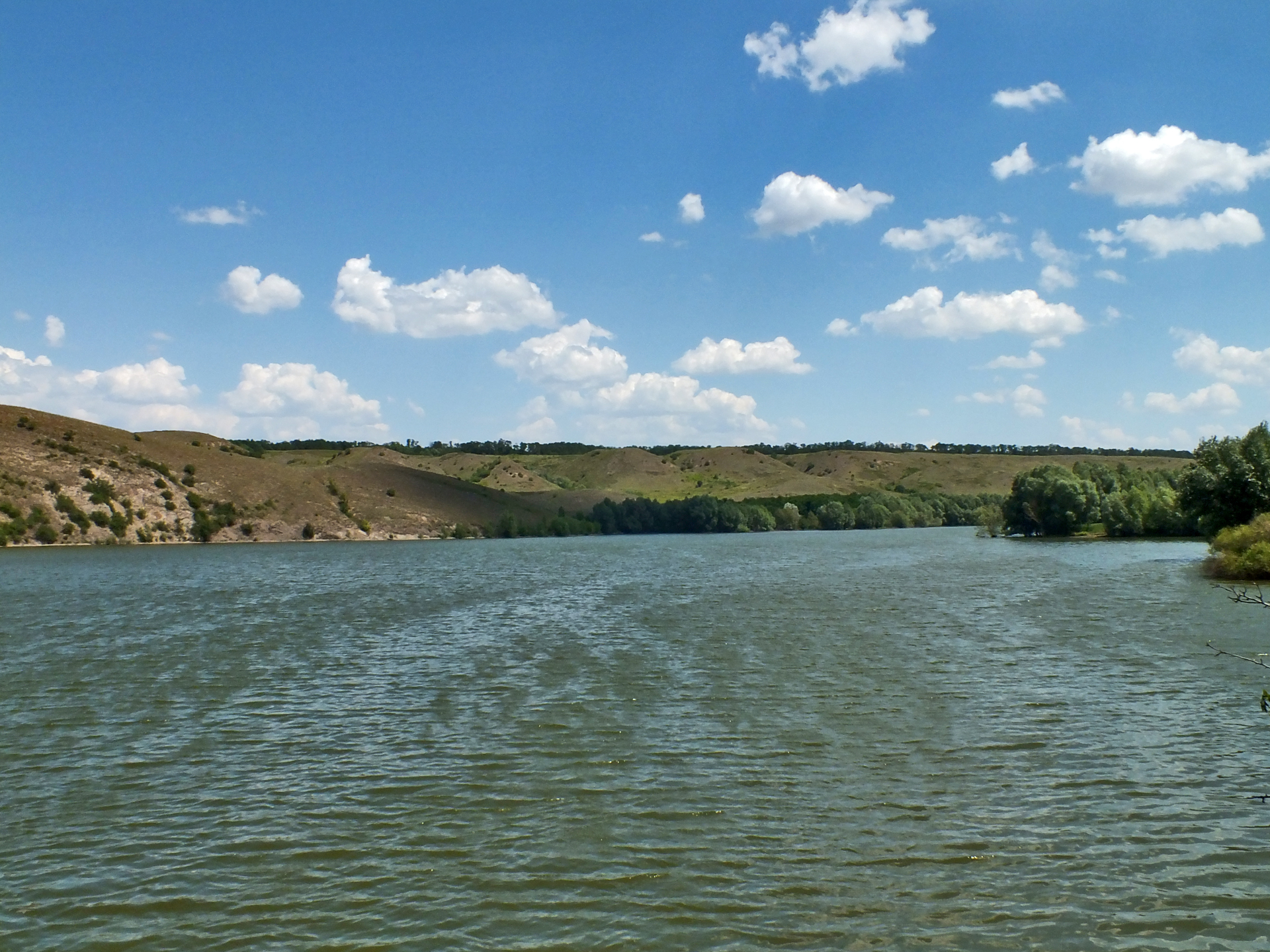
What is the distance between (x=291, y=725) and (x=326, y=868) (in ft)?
29.7

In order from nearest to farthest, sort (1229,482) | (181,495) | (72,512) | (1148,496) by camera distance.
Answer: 1. (1229,482)
2. (1148,496)
3. (72,512)
4. (181,495)

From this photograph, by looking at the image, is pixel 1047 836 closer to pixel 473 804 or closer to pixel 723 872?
pixel 723 872

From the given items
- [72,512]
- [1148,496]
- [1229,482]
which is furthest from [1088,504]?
[72,512]

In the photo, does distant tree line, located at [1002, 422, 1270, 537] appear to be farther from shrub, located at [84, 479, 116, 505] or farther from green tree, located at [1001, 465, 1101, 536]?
shrub, located at [84, 479, 116, 505]

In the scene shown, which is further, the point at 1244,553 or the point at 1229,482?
the point at 1229,482

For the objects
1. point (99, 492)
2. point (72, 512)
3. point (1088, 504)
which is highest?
point (1088, 504)

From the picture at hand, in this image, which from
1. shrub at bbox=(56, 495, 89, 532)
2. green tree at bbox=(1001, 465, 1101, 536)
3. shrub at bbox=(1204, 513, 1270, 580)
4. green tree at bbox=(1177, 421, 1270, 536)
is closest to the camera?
shrub at bbox=(1204, 513, 1270, 580)

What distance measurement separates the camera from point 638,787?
15.8 m

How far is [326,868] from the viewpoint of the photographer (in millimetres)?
12328

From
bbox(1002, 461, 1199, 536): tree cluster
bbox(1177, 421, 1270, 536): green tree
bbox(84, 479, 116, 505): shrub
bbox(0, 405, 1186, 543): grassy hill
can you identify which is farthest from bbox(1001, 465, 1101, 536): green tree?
bbox(84, 479, 116, 505): shrub

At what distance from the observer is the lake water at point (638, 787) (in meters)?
10.8

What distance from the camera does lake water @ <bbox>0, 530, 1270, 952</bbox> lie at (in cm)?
1078

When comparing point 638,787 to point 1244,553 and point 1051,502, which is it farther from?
point 1051,502

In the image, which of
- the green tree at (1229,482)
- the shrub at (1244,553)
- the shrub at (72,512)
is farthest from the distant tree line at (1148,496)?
the shrub at (72,512)
